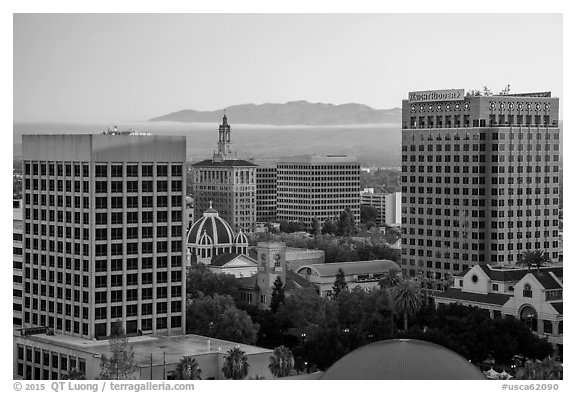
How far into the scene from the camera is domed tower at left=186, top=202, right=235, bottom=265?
10994 centimetres

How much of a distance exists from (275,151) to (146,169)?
117260mm

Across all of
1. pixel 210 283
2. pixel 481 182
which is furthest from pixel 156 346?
pixel 481 182

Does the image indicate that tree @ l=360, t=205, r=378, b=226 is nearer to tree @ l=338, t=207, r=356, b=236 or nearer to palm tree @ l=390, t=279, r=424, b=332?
tree @ l=338, t=207, r=356, b=236

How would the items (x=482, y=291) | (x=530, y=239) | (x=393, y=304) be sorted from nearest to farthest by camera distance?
(x=393, y=304) → (x=482, y=291) → (x=530, y=239)

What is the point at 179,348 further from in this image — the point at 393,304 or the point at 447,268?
the point at 447,268

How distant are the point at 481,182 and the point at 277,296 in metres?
16.6

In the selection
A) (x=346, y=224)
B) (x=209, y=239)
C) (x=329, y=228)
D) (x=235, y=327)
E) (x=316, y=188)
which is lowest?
(x=235, y=327)

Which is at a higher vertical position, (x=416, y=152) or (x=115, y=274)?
(x=416, y=152)

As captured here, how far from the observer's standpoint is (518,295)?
71562mm

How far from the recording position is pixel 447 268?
89688 millimetres

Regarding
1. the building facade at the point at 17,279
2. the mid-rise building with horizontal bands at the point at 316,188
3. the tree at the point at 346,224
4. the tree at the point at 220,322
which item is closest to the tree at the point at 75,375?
the building facade at the point at 17,279

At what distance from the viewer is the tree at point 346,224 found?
148 metres

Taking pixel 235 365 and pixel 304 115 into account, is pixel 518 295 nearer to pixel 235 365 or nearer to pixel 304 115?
pixel 235 365
